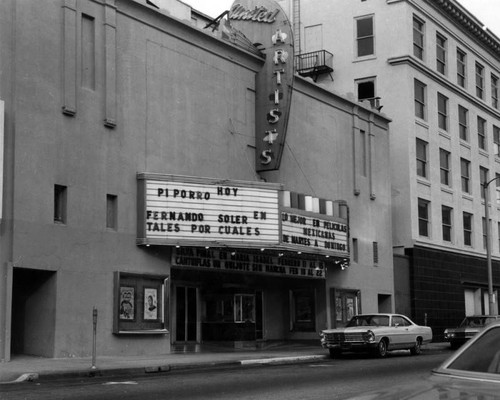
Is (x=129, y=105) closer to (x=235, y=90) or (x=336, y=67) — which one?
(x=235, y=90)

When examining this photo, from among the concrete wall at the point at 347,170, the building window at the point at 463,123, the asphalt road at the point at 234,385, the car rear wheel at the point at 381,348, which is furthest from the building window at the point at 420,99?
the asphalt road at the point at 234,385

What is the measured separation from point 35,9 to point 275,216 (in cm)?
991

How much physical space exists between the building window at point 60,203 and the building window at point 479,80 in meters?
33.3

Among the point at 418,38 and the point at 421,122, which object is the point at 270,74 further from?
the point at 418,38

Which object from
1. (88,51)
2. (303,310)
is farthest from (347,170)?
(88,51)

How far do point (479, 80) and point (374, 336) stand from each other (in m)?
29.0

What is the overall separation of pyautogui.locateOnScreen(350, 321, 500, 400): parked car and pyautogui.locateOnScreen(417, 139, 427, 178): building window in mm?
36337

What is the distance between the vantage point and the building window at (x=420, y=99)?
41.6 metres

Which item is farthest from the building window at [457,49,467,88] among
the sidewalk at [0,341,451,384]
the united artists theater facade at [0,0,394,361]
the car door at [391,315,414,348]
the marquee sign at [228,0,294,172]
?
the sidewalk at [0,341,451,384]

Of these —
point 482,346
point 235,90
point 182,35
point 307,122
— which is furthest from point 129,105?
point 482,346

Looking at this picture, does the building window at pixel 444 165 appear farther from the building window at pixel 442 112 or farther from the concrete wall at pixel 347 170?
the concrete wall at pixel 347 170

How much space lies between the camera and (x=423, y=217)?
4125cm

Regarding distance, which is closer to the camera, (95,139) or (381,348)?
(95,139)

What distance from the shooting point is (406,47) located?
4072 cm
